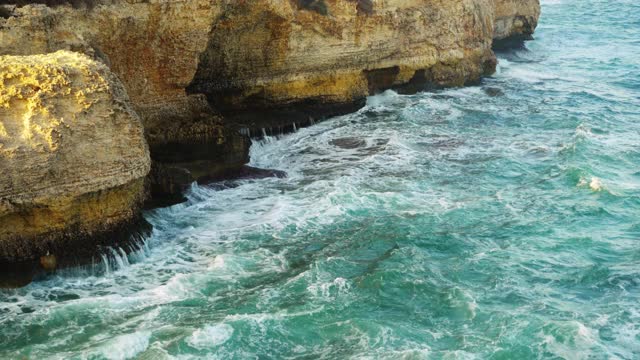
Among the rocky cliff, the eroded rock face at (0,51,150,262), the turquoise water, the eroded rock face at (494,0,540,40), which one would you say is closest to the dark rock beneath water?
the rocky cliff

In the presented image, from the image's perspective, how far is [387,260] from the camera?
50.2 ft

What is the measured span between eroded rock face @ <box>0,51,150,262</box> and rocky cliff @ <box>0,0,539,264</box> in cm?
19

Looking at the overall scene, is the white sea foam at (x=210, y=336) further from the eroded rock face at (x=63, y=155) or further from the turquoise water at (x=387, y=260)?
the eroded rock face at (x=63, y=155)

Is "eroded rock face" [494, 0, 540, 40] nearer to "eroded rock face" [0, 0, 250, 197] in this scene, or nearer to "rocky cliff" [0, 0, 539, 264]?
"rocky cliff" [0, 0, 539, 264]

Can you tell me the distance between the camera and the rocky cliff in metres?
17.9

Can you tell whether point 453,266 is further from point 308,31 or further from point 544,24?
point 544,24

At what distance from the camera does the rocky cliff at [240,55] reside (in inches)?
704

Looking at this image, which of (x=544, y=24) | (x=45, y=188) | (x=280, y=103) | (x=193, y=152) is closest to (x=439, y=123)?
(x=280, y=103)

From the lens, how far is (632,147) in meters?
22.5

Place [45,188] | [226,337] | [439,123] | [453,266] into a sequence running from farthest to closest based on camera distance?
[439,123], [453,266], [45,188], [226,337]

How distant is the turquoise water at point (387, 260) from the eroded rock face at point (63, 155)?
83 cm

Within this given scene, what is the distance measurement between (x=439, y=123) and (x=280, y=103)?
5.12m

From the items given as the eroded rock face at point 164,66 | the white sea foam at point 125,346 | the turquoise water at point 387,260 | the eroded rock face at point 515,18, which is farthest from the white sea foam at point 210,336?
the eroded rock face at point 515,18

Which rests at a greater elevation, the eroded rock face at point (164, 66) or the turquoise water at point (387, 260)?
the eroded rock face at point (164, 66)
